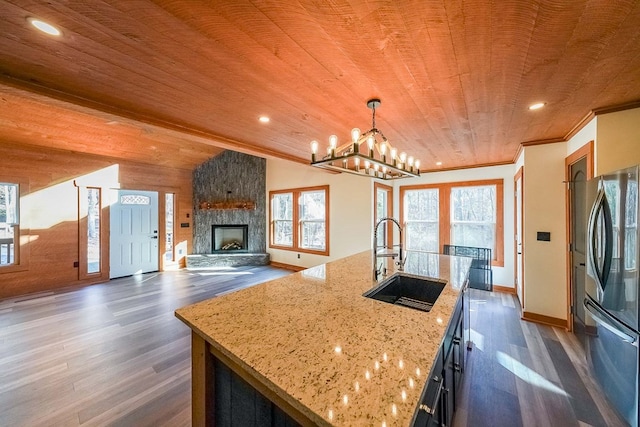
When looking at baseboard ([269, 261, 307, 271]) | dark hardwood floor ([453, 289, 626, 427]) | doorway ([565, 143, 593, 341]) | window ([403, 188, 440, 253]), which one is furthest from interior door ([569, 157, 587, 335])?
baseboard ([269, 261, 307, 271])

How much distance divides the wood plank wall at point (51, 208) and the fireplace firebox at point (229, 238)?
218cm

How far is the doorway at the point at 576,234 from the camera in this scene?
9.45ft

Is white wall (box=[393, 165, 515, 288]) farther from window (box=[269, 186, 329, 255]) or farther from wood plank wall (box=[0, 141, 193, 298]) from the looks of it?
wood plank wall (box=[0, 141, 193, 298])

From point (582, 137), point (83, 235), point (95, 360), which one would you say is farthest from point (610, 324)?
point (83, 235)

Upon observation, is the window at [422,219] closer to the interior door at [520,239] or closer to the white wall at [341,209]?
the white wall at [341,209]

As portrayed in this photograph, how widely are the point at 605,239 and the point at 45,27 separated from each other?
12.4 ft

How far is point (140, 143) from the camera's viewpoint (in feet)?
15.9

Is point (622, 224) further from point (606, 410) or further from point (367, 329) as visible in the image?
point (367, 329)

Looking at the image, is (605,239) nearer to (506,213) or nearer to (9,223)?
(506,213)

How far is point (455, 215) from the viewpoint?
204 inches

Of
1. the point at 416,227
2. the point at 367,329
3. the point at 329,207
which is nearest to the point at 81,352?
the point at 367,329

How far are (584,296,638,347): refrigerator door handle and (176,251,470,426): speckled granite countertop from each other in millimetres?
1010

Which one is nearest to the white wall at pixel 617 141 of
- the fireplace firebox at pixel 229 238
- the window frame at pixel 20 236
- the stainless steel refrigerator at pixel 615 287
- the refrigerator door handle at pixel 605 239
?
the stainless steel refrigerator at pixel 615 287

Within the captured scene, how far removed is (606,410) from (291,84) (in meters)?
3.32
